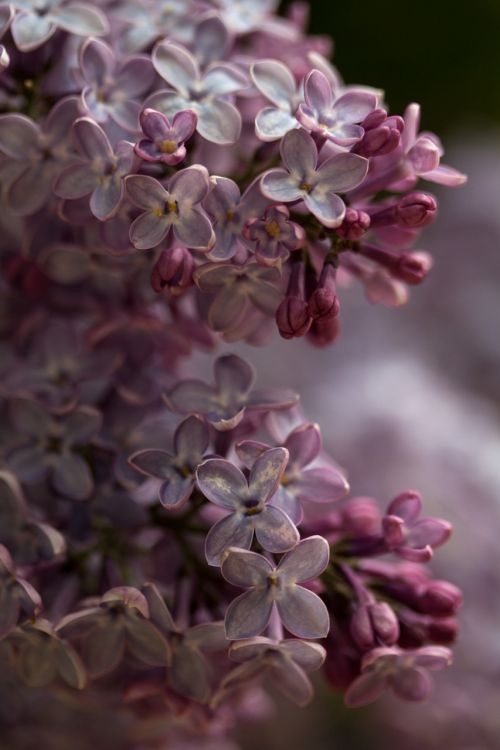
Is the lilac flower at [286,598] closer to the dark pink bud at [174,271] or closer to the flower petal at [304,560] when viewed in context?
the flower petal at [304,560]

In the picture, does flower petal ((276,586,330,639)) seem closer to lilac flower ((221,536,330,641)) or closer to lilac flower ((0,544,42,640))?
lilac flower ((221,536,330,641))

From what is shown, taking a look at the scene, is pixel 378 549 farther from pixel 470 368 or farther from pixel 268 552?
pixel 470 368

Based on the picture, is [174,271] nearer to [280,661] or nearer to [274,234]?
[274,234]

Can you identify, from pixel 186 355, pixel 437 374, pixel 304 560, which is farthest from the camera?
pixel 437 374

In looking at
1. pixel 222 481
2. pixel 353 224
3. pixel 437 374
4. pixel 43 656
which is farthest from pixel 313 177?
pixel 437 374

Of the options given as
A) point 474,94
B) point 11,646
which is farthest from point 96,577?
point 474,94

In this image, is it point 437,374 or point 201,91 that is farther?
point 437,374

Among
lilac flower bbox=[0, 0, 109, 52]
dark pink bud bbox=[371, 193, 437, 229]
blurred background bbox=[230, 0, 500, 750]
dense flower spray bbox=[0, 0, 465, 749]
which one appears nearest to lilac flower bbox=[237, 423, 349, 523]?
dense flower spray bbox=[0, 0, 465, 749]
